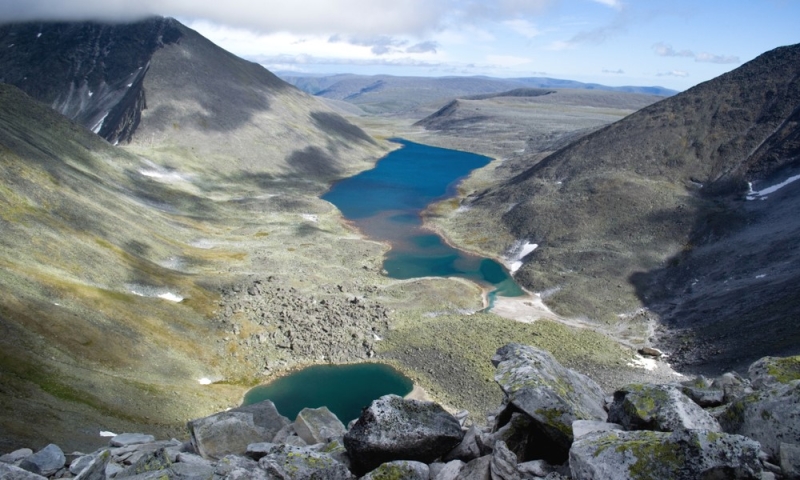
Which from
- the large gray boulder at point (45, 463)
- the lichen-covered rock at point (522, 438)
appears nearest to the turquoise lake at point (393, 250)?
the large gray boulder at point (45, 463)

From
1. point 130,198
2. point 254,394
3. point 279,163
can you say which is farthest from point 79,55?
point 254,394

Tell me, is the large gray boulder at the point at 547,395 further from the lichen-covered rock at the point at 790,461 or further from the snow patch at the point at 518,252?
the snow patch at the point at 518,252

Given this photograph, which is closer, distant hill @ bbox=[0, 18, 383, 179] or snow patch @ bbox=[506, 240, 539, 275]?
snow patch @ bbox=[506, 240, 539, 275]

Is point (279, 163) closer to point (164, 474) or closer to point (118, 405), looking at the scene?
point (118, 405)

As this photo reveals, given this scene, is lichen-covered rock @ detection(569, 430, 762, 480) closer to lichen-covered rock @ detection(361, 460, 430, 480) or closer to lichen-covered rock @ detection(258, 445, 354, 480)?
lichen-covered rock @ detection(361, 460, 430, 480)

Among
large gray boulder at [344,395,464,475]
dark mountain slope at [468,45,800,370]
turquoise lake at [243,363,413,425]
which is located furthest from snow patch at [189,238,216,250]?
large gray boulder at [344,395,464,475]

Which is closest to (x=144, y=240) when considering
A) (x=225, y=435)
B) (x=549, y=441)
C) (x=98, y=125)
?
(x=225, y=435)

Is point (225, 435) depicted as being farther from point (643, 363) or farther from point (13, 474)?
point (643, 363)
